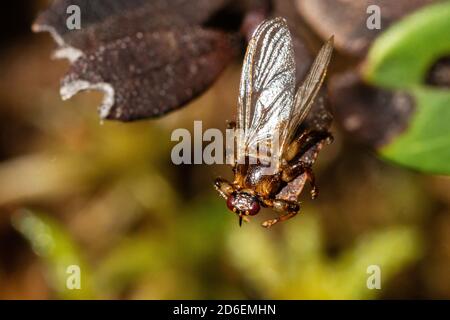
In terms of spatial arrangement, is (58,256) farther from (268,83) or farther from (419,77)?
(419,77)

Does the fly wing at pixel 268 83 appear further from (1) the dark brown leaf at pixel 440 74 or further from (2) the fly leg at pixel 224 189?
(1) the dark brown leaf at pixel 440 74

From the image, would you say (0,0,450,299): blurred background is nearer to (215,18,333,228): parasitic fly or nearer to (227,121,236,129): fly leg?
(227,121,236,129): fly leg

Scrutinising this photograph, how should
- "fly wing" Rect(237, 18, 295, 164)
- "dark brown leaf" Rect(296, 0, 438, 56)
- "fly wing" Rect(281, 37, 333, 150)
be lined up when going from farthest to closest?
"dark brown leaf" Rect(296, 0, 438, 56)
"fly wing" Rect(237, 18, 295, 164)
"fly wing" Rect(281, 37, 333, 150)

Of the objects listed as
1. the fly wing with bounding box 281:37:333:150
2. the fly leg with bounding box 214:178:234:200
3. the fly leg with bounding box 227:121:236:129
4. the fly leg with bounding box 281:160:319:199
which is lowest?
the fly leg with bounding box 281:160:319:199

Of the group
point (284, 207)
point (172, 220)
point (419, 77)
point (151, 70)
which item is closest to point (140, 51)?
point (151, 70)

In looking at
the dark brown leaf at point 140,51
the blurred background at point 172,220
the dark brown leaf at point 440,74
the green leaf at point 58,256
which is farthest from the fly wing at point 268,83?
the green leaf at point 58,256

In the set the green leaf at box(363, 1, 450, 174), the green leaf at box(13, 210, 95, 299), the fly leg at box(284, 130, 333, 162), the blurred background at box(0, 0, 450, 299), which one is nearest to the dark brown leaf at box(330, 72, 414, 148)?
the green leaf at box(363, 1, 450, 174)
